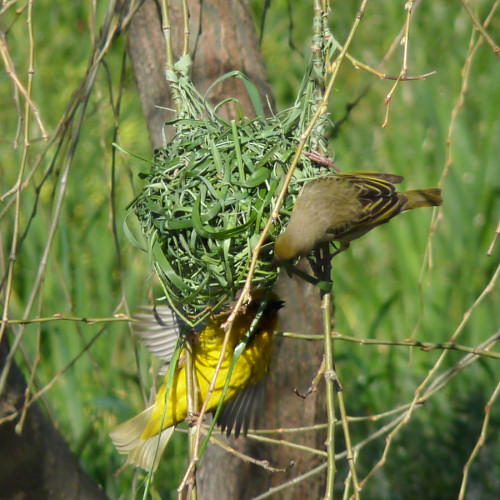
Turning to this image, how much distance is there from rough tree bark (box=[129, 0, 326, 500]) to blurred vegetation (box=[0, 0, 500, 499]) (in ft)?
1.32

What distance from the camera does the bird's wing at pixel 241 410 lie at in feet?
8.95

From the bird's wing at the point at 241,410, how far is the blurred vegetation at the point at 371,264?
0.86 metres

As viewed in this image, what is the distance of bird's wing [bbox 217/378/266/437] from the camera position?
273 centimetres

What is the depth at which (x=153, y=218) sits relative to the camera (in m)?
2.08

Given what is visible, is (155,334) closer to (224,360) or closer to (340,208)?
(224,360)

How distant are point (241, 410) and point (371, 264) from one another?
2.45m

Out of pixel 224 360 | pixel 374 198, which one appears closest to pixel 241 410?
pixel 224 360

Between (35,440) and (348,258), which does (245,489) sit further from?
(348,258)

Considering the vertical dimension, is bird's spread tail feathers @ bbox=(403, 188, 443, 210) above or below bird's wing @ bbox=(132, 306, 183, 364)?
above

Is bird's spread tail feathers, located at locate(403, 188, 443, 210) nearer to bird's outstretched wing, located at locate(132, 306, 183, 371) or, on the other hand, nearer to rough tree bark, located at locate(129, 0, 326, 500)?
rough tree bark, located at locate(129, 0, 326, 500)

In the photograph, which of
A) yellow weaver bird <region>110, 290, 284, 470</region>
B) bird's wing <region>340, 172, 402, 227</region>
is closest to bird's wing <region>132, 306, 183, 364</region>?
yellow weaver bird <region>110, 290, 284, 470</region>

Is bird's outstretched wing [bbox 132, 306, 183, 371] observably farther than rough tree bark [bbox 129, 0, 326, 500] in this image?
No

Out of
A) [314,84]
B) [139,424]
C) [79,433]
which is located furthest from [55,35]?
[314,84]

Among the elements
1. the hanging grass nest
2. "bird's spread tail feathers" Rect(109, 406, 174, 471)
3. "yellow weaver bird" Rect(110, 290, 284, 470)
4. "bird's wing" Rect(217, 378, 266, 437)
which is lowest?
"bird's spread tail feathers" Rect(109, 406, 174, 471)
